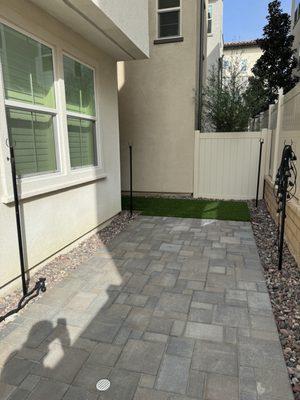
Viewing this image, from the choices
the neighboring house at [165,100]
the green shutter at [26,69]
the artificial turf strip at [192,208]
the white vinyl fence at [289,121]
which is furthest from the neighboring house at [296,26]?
the green shutter at [26,69]

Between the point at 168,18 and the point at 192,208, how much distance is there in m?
5.05

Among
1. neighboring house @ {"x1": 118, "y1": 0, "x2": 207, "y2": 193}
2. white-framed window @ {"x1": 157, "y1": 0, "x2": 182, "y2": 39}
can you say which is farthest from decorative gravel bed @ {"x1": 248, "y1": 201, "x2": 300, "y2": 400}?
white-framed window @ {"x1": 157, "y1": 0, "x2": 182, "y2": 39}

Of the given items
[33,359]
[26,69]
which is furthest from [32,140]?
[33,359]

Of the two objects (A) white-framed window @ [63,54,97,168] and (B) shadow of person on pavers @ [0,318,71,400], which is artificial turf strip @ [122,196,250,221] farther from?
(B) shadow of person on pavers @ [0,318,71,400]

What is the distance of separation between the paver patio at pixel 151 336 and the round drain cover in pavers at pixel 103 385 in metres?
0.03

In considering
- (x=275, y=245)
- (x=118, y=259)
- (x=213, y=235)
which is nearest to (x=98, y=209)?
(x=118, y=259)

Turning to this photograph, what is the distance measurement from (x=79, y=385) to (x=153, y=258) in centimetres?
219

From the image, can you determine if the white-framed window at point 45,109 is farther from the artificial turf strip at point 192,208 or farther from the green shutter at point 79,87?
the artificial turf strip at point 192,208

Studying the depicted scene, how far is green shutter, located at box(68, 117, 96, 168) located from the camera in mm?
4270

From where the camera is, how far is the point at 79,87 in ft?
14.4

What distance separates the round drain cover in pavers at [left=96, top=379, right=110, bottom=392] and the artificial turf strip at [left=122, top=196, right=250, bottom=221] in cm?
438

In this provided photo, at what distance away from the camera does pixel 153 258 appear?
13.0ft

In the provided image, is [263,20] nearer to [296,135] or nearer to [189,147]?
[189,147]

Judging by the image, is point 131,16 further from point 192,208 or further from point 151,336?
point 151,336
